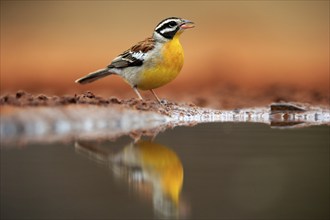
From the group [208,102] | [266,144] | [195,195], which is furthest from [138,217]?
[208,102]

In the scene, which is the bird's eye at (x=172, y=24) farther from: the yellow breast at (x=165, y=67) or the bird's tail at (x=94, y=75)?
the bird's tail at (x=94, y=75)

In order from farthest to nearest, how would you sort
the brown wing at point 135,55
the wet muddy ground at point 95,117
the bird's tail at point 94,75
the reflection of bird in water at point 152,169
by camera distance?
the bird's tail at point 94,75, the brown wing at point 135,55, the wet muddy ground at point 95,117, the reflection of bird in water at point 152,169

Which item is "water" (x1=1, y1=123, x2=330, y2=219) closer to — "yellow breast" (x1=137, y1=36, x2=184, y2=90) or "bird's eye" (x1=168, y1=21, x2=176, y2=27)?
"yellow breast" (x1=137, y1=36, x2=184, y2=90)

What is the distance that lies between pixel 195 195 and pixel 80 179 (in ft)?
3.74

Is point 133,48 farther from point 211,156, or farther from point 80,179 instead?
point 80,179

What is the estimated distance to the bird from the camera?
1093 centimetres

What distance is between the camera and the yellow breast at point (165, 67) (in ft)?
35.8

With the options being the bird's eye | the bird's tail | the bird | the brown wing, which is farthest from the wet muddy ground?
the bird's eye

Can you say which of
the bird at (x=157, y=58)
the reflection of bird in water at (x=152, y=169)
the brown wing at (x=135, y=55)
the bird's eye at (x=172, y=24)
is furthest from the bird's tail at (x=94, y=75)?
the reflection of bird in water at (x=152, y=169)

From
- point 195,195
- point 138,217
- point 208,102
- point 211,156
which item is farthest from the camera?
point 208,102

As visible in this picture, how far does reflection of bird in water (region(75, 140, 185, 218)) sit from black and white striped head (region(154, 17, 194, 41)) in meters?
3.18

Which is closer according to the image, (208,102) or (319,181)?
(319,181)

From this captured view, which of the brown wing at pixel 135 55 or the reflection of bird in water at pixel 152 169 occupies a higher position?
the brown wing at pixel 135 55

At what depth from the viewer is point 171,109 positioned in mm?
11883
